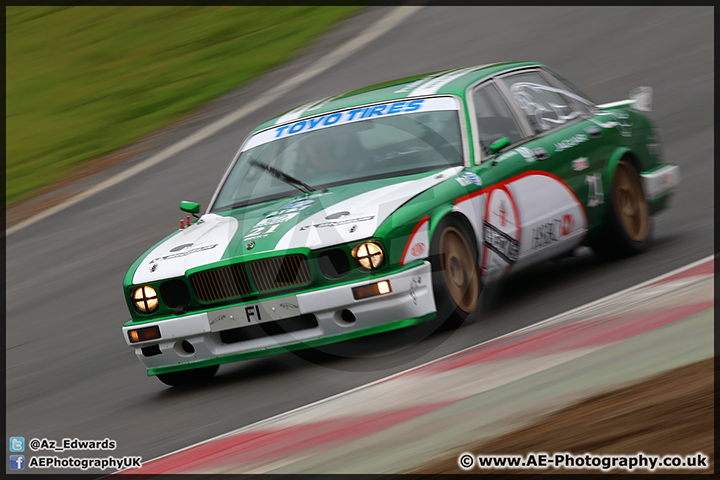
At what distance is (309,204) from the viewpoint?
606 cm

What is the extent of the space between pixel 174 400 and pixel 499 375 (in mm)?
2330

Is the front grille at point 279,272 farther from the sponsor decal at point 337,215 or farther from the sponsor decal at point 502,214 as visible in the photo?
the sponsor decal at point 502,214

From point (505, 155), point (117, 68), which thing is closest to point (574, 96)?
point (505, 155)

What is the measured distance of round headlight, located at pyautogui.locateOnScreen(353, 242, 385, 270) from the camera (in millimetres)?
5465

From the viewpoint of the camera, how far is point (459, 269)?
584 cm

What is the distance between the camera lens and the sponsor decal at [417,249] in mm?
5516

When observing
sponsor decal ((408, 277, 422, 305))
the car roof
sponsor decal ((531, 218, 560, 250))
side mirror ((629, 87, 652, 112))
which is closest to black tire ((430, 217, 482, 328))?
sponsor decal ((408, 277, 422, 305))

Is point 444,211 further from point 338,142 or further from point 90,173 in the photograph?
point 90,173

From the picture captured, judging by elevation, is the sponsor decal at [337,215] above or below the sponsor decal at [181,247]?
above

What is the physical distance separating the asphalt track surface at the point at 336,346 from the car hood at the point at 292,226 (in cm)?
68

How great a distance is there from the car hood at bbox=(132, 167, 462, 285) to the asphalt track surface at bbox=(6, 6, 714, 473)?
2.25ft

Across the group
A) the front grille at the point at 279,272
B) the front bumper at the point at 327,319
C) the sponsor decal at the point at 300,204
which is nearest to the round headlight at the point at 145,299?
the front bumper at the point at 327,319
